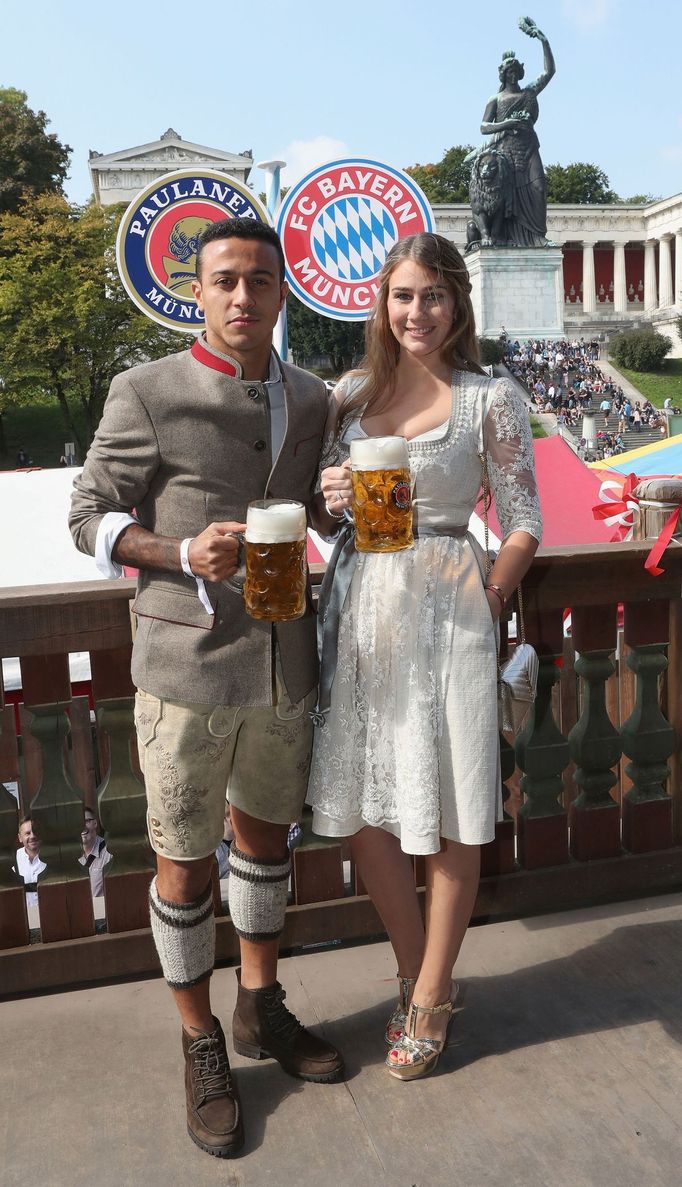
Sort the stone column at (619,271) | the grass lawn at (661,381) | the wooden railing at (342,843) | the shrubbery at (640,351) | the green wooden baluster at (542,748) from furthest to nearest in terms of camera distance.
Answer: the stone column at (619,271), the shrubbery at (640,351), the grass lawn at (661,381), the green wooden baluster at (542,748), the wooden railing at (342,843)

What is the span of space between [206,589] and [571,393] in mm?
45885

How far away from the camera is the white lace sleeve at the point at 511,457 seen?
2537mm

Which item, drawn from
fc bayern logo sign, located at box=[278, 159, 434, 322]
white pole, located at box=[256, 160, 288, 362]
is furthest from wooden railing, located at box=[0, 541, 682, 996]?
white pole, located at box=[256, 160, 288, 362]

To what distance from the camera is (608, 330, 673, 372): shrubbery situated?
5331 cm

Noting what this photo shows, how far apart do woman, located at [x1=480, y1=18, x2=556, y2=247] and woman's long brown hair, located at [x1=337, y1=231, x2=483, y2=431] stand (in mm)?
43193

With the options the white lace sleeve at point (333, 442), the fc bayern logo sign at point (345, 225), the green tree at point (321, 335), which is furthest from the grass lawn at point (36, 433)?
the white lace sleeve at point (333, 442)

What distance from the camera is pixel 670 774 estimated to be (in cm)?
350

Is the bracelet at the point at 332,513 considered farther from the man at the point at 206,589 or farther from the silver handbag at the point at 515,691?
the silver handbag at the point at 515,691

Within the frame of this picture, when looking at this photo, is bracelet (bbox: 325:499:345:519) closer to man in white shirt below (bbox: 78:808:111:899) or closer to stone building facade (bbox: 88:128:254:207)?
man in white shirt below (bbox: 78:808:111:899)

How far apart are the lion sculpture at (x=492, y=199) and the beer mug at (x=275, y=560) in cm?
4325

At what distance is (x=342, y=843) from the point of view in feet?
10.8

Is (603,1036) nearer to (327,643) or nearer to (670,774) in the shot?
(670,774)

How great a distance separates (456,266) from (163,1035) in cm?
215

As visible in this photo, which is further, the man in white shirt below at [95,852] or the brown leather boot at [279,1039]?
the man in white shirt below at [95,852]
